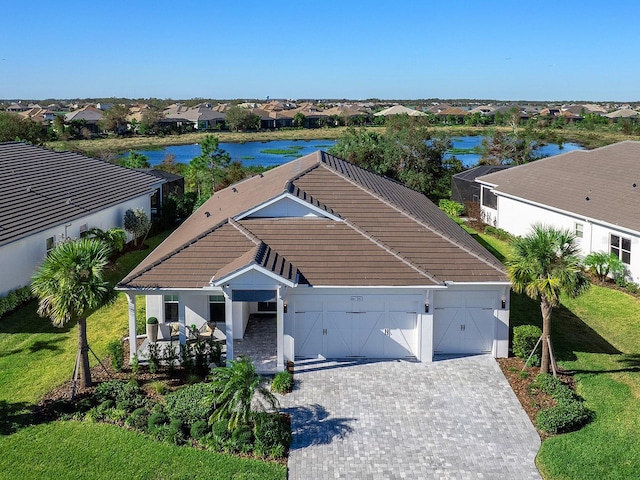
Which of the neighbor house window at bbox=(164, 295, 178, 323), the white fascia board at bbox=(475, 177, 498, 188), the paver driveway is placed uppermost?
the white fascia board at bbox=(475, 177, 498, 188)

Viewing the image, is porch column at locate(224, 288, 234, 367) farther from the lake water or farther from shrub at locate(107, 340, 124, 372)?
the lake water

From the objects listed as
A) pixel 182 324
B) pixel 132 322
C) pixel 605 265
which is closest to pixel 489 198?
pixel 605 265

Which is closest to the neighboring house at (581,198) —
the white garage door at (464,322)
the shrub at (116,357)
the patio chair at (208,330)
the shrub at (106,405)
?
the white garage door at (464,322)

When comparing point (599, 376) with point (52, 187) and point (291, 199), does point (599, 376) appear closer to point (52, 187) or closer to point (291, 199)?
point (291, 199)

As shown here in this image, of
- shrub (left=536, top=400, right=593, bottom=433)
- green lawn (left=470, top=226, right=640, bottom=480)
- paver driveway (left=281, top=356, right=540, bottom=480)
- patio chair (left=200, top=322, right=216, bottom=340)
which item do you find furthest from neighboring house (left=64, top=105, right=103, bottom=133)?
shrub (left=536, top=400, right=593, bottom=433)

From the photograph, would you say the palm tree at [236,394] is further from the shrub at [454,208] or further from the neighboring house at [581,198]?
the shrub at [454,208]

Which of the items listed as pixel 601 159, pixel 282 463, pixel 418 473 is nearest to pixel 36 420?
pixel 282 463
